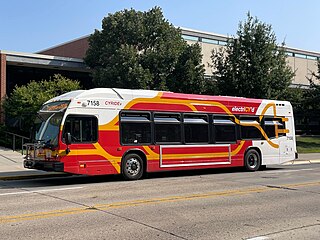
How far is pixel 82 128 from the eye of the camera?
42.6 ft

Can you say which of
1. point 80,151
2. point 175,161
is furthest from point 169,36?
point 80,151

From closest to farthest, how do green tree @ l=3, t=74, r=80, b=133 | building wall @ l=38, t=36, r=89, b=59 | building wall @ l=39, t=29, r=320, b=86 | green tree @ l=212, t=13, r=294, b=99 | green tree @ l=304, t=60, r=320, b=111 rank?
green tree @ l=3, t=74, r=80, b=133
green tree @ l=212, t=13, r=294, b=99
green tree @ l=304, t=60, r=320, b=111
building wall @ l=38, t=36, r=89, b=59
building wall @ l=39, t=29, r=320, b=86

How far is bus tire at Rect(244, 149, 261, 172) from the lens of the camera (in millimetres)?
17275

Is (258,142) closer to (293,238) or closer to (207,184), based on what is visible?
(207,184)

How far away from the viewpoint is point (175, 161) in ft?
49.2

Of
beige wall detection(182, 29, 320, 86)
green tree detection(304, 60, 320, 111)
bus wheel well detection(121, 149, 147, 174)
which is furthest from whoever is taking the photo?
beige wall detection(182, 29, 320, 86)

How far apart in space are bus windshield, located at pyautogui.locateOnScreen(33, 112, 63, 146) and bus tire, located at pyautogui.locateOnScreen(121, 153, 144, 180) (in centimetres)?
251

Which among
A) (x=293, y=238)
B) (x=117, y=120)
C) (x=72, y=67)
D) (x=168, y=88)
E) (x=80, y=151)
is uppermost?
(x=72, y=67)

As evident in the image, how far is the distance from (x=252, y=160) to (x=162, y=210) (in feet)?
32.9

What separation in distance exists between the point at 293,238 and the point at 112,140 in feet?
26.9

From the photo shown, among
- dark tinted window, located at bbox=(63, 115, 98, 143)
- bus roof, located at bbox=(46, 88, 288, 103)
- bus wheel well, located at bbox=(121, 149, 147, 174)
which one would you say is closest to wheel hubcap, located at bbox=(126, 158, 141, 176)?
bus wheel well, located at bbox=(121, 149, 147, 174)

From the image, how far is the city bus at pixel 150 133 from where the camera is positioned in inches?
505

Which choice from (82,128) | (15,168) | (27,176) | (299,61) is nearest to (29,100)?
(15,168)

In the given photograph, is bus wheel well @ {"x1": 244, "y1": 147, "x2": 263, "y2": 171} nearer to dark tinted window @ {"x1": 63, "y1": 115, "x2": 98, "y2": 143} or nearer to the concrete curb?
dark tinted window @ {"x1": 63, "y1": 115, "x2": 98, "y2": 143}
